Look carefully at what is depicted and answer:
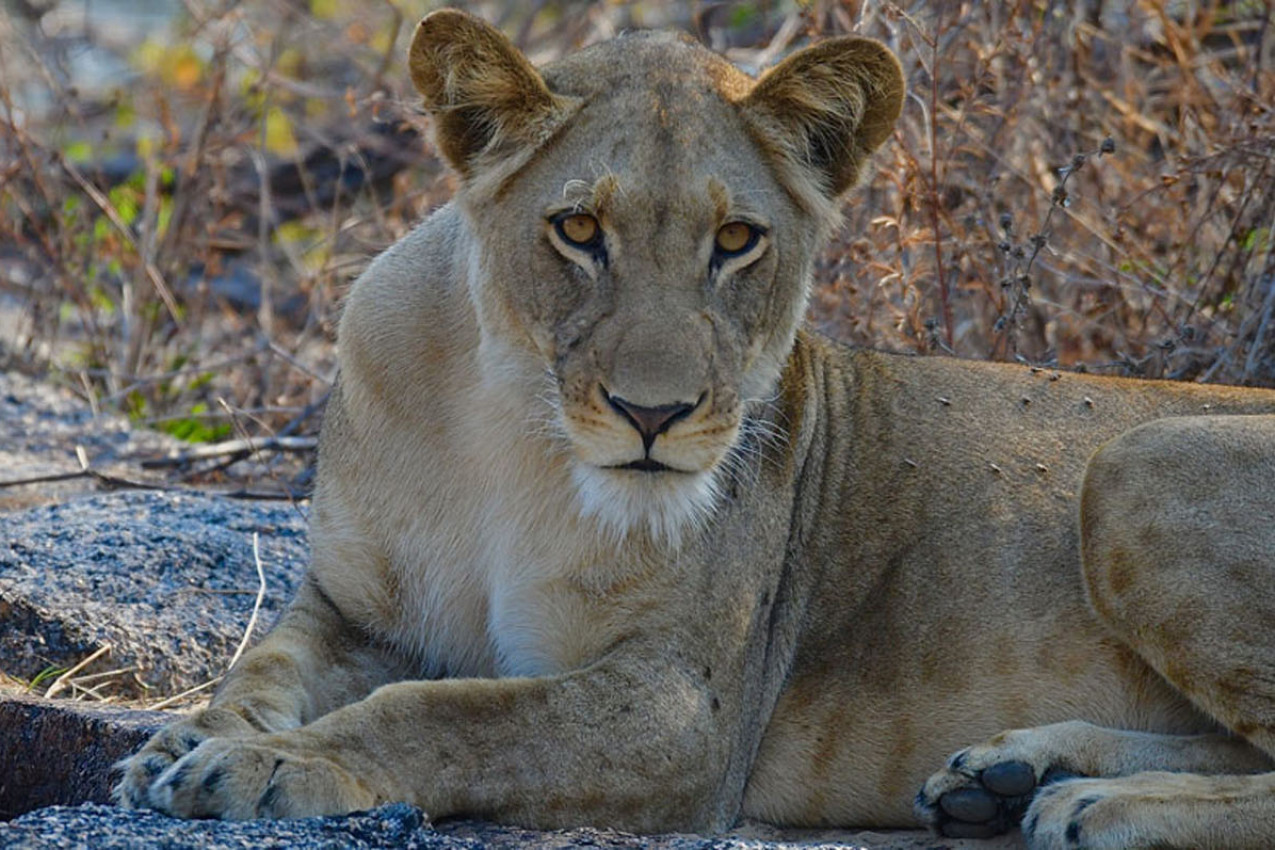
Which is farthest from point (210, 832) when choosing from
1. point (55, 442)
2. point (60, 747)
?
point (55, 442)

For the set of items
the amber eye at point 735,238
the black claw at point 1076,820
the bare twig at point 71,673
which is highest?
the amber eye at point 735,238

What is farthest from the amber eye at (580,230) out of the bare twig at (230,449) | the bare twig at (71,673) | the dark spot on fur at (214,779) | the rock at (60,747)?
the bare twig at (230,449)

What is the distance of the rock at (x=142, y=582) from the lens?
4352mm

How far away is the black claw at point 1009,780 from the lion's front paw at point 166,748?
53.8 inches

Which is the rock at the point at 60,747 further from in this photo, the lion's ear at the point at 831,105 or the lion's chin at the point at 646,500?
the lion's ear at the point at 831,105

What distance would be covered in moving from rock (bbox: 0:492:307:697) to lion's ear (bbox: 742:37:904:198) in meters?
1.89

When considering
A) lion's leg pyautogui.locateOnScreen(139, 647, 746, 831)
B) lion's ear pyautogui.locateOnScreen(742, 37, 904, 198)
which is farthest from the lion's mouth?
lion's ear pyautogui.locateOnScreen(742, 37, 904, 198)

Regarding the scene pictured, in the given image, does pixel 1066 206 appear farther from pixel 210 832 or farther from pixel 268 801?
pixel 210 832

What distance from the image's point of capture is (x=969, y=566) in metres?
3.84

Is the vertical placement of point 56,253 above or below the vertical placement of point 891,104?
below

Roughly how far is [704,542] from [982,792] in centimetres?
70

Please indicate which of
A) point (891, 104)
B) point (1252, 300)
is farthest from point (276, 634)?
point (1252, 300)

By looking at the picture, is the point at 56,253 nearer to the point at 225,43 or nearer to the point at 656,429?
the point at 225,43

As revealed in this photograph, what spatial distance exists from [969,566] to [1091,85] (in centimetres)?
305
